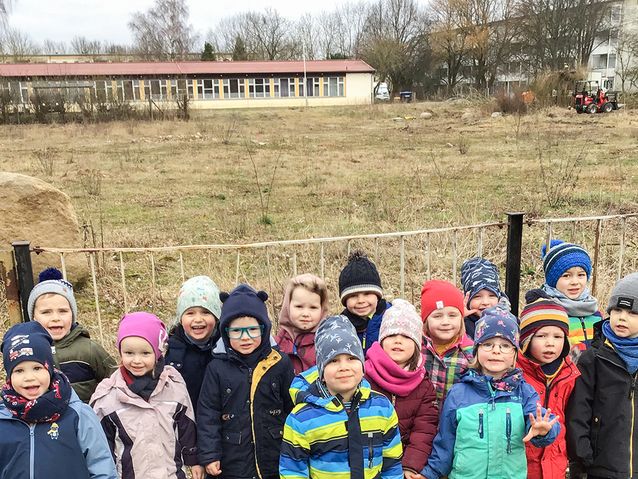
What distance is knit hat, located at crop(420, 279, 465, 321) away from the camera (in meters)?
2.78

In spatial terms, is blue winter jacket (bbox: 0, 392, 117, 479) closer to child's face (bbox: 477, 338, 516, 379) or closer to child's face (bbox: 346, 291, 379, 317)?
child's face (bbox: 346, 291, 379, 317)

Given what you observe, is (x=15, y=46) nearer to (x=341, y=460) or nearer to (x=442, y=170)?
(x=442, y=170)

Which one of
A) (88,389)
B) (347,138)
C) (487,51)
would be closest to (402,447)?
(88,389)

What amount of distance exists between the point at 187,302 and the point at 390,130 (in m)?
21.9

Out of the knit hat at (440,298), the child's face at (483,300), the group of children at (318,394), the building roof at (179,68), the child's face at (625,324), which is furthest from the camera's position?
the building roof at (179,68)

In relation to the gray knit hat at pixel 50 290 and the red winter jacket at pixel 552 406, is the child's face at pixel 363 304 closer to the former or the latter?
the red winter jacket at pixel 552 406

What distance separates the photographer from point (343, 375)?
2.30 metres

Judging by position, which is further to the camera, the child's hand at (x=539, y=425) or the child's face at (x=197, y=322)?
the child's face at (x=197, y=322)

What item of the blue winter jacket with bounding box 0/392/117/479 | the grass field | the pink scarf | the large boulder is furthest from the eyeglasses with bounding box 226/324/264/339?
the large boulder

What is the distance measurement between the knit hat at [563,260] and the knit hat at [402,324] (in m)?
1.06

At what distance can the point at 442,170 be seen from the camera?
12805mm

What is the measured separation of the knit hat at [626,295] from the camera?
2582mm

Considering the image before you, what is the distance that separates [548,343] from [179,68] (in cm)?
4743

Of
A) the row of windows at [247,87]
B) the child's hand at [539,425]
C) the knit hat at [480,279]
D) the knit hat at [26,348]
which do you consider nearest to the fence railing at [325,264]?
the knit hat at [480,279]
